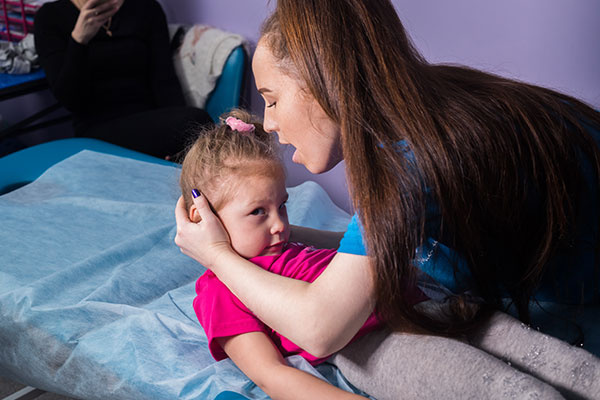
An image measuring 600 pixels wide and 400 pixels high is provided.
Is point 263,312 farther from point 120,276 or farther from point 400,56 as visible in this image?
point 120,276

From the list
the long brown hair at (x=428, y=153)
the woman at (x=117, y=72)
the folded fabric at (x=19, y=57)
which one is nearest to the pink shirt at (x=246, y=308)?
the long brown hair at (x=428, y=153)

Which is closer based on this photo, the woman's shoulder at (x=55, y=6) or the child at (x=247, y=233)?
the child at (x=247, y=233)

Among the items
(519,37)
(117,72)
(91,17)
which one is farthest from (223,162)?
(117,72)

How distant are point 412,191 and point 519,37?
4.15 feet

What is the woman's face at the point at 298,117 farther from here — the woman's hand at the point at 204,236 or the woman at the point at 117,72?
the woman at the point at 117,72

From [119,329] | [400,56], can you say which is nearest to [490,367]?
[400,56]

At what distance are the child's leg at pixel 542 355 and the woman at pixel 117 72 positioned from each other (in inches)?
63.8

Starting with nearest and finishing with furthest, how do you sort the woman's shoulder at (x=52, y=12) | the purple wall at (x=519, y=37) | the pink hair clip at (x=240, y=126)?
the pink hair clip at (x=240, y=126) → the purple wall at (x=519, y=37) → the woman's shoulder at (x=52, y=12)

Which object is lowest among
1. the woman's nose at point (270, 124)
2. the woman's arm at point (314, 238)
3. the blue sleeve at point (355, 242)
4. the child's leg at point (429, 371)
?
the woman's arm at point (314, 238)

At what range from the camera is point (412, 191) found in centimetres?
87

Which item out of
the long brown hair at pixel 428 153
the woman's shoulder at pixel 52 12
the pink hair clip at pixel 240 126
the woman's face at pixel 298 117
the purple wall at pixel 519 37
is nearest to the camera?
the long brown hair at pixel 428 153

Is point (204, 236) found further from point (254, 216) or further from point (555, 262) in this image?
point (555, 262)

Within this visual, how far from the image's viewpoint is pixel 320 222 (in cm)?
184

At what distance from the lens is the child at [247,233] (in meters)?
1.05
